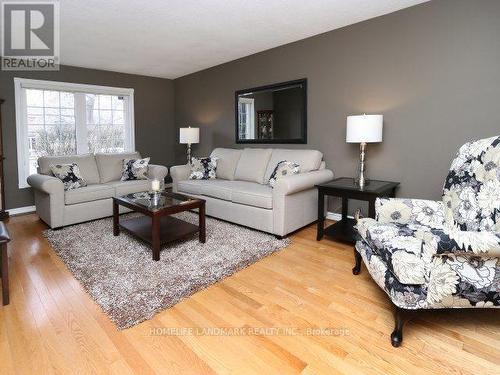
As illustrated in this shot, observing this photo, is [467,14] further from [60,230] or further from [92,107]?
[92,107]

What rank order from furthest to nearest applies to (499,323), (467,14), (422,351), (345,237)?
(345,237)
(467,14)
(499,323)
(422,351)

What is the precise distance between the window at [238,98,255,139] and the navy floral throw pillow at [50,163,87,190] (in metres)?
2.31

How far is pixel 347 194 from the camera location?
9.23ft

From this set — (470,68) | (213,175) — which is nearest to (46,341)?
(213,175)

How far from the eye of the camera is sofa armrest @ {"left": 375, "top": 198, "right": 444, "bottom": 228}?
209cm

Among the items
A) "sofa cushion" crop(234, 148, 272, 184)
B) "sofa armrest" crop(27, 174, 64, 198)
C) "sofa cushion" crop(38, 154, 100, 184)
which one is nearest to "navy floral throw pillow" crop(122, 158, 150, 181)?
"sofa cushion" crop(38, 154, 100, 184)

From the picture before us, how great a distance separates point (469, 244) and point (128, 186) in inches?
149

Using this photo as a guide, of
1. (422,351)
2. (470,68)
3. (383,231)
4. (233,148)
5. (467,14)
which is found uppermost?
(467,14)

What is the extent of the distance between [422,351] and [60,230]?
3577 millimetres

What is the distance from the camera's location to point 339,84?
11.4ft

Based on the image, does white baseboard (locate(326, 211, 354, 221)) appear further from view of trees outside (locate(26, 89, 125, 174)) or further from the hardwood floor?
view of trees outside (locate(26, 89, 125, 174))

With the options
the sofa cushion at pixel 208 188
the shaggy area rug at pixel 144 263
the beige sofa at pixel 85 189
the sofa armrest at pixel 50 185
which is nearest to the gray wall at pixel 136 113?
the beige sofa at pixel 85 189

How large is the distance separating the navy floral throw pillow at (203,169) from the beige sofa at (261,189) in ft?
0.29

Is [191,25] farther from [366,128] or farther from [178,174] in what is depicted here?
[366,128]
